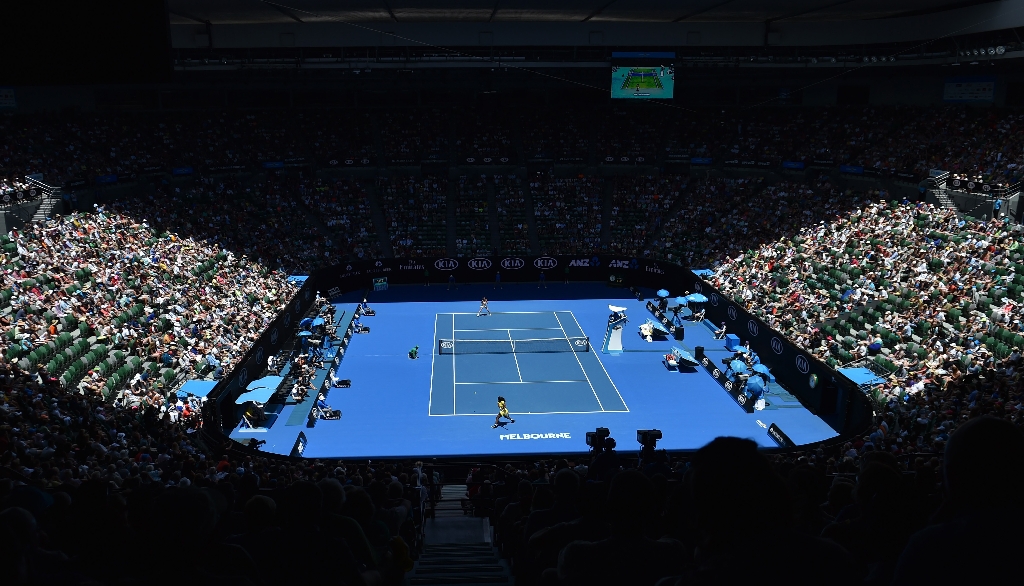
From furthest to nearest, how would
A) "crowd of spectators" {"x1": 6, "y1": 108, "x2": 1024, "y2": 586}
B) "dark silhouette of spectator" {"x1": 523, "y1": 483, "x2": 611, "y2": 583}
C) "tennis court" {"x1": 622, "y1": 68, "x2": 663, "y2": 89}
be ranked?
"tennis court" {"x1": 622, "y1": 68, "x2": 663, "y2": 89} < "dark silhouette of spectator" {"x1": 523, "y1": 483, "x2": 611, "y2": 583} < "crowd of spectators" {"x1": 6, "y1": 108, "x2": 1024, "y2": 586}

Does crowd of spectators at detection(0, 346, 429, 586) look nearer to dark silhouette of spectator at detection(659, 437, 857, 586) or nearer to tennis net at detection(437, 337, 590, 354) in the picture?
dark silhouette of spectator at detection(659, 437, 857, 586)

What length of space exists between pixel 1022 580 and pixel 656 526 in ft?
13.0

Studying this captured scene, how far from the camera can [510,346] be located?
3769cm

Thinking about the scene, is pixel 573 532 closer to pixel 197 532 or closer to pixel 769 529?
pixel 769 529

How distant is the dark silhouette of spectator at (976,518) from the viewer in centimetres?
274

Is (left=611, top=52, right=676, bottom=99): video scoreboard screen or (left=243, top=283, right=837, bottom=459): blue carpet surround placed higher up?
(left=611, top=52, right=676, bottom=99): video scoreboard screen

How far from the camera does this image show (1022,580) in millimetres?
2730

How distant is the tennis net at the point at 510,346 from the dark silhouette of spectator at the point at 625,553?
33.0 m

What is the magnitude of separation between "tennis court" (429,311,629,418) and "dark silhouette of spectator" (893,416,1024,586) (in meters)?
26.3

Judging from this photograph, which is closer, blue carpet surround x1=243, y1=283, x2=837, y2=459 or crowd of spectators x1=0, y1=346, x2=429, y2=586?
crowd of spectators x1=0, y1=346, x2=429, y2=586

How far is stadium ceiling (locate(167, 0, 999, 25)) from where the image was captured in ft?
132

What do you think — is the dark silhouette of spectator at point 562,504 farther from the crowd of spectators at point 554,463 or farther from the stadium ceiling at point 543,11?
the stadium ceiling at point 543,11

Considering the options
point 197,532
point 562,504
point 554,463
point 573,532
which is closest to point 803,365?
point 554,463

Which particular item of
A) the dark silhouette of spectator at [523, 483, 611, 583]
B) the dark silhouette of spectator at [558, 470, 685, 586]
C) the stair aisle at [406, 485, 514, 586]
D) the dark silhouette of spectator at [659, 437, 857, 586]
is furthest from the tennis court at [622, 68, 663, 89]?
the dark silhouette of spectator at [659, 437, 857, 586]
